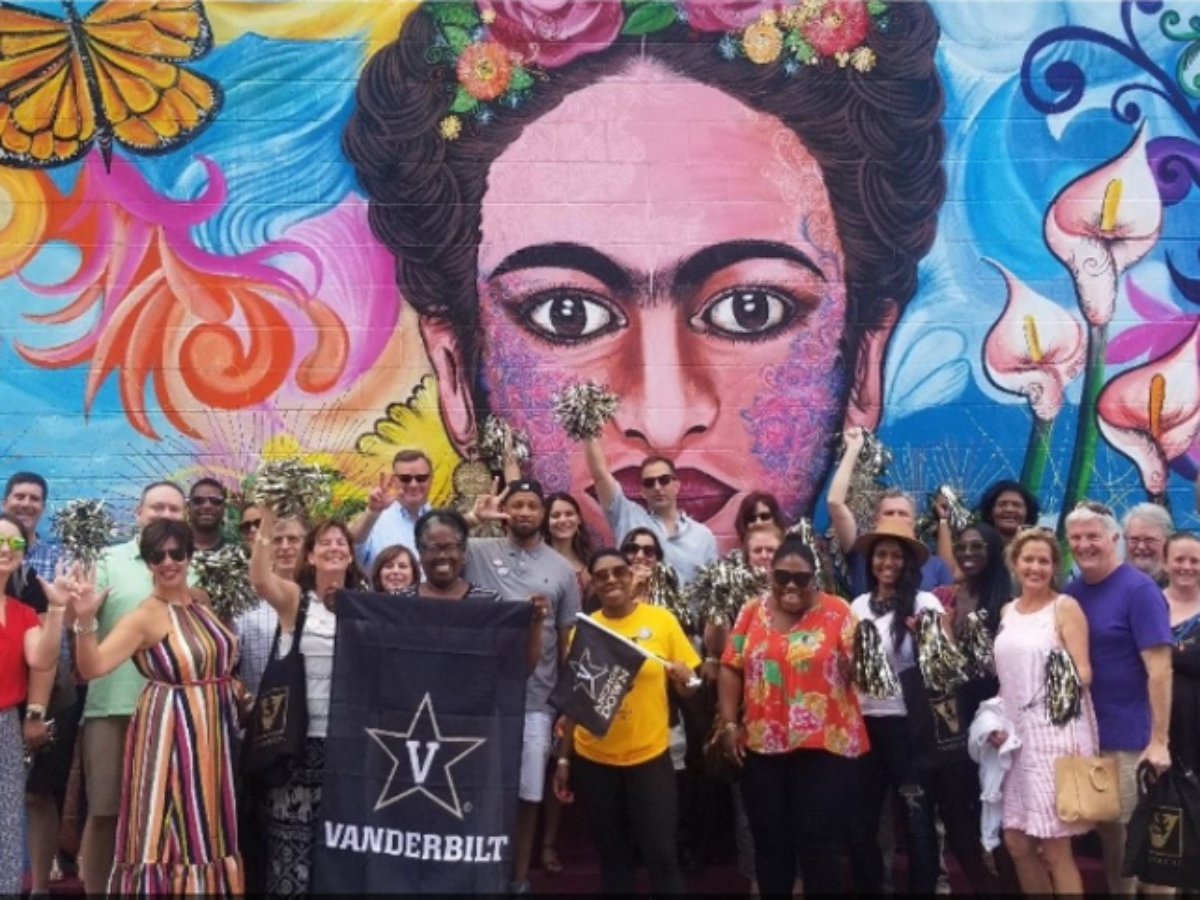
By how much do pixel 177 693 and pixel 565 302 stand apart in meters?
3.69

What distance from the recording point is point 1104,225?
395 inches

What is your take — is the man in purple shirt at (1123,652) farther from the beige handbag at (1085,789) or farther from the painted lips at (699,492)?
the painted lips at (699,492)

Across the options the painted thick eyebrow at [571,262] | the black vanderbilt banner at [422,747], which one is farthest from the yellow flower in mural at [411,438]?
the black vanderbilt banner at [422,747]

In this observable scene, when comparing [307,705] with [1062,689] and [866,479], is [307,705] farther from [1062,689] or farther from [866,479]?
[866,479]

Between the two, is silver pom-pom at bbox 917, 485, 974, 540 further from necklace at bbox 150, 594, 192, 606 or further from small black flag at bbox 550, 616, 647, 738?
necklace at bbox 150, 594, 192, 606

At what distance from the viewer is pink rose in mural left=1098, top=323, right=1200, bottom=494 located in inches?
392

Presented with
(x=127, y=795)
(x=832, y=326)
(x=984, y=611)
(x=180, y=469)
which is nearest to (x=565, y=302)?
(x=832, y=326)

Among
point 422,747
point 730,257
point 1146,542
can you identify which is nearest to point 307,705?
point 422,747

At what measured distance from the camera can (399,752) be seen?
711 centimetres

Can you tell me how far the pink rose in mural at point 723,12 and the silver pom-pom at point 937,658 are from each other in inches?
158

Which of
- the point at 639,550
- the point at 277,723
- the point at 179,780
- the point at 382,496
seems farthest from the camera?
the point at 382,496

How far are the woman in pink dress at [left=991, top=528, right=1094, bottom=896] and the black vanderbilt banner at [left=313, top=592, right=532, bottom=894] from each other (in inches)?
Result: 82.3

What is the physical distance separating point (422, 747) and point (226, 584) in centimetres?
126

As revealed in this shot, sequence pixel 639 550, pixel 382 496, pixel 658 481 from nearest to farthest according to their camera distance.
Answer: pixel 639 550
pixel 382 496
pixel 658 481
